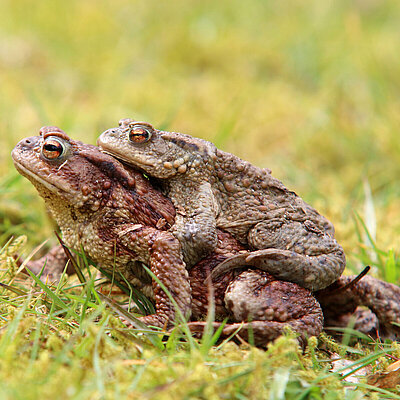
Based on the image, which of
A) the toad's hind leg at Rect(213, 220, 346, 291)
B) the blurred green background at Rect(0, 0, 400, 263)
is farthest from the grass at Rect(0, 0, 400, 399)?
the toad's hind leg at Rect(213, 220, 346, 291)

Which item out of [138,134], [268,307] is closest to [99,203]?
[138,134]

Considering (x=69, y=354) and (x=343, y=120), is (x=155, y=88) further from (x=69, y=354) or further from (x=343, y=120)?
(x=69, y=354)

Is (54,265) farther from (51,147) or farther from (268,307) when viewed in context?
(268,307)

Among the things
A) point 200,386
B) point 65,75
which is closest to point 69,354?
point 200,386

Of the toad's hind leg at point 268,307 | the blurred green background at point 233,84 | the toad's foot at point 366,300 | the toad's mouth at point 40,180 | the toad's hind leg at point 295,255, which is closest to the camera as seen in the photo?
the toad's hind leg at point 268,307

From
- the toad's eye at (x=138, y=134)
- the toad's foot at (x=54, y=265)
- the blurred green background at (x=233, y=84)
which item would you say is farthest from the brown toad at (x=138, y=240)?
the blurred green background at (x=233, y=84)

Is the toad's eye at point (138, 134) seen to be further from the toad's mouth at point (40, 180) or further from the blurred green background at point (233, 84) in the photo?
the blurred green background at point (233, 84)

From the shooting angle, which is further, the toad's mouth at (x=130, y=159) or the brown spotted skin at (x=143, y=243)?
the toad's mouth at (x=130, y=159)
